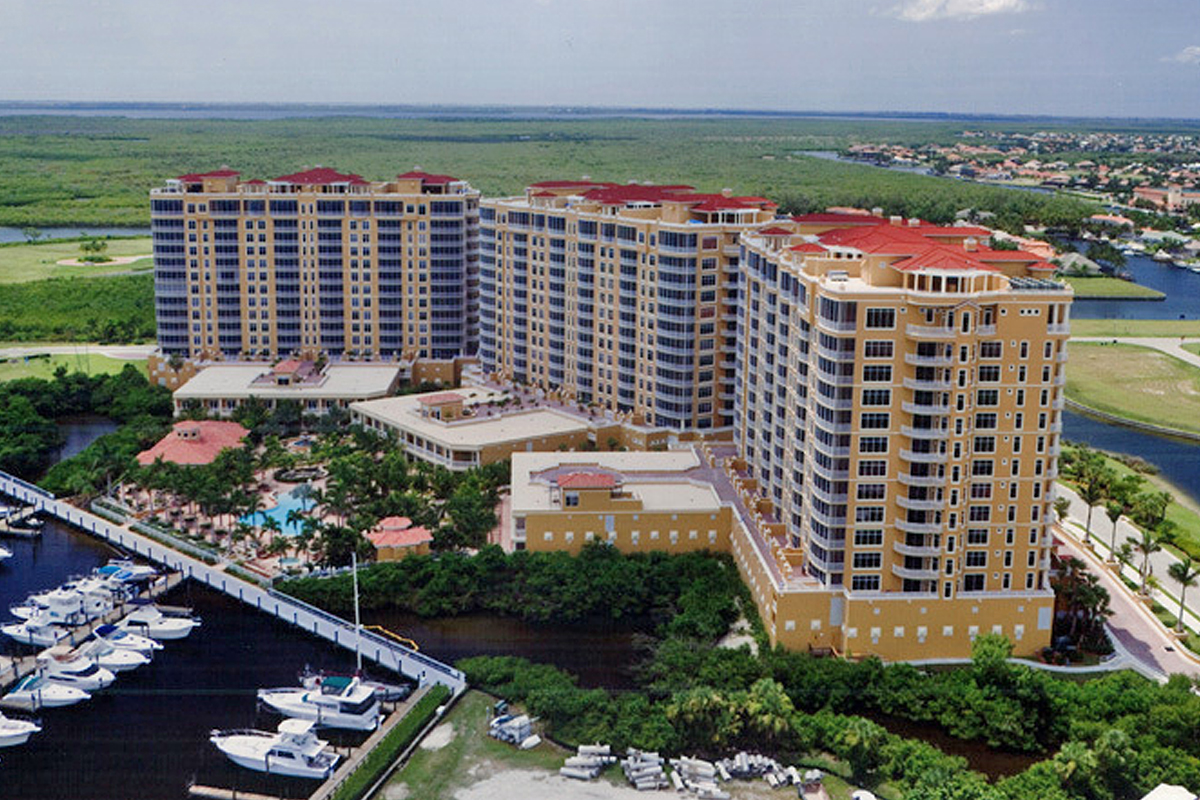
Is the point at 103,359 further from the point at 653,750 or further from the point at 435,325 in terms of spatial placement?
the point at 653,750

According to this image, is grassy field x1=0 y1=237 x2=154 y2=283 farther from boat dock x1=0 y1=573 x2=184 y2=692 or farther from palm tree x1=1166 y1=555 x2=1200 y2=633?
palm tree x1=1166 y1=555 x2=1200 y2=633

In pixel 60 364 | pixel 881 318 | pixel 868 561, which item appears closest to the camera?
pixel 881 318

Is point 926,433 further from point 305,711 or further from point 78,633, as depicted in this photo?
point 78,633

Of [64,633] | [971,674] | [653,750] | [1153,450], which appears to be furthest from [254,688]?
[1153,450]

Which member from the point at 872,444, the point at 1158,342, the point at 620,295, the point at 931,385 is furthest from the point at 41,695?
the point at 1158,342

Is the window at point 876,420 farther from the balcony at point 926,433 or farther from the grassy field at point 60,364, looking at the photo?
the grassy field at point 60,364

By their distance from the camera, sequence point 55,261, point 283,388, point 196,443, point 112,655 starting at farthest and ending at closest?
point 55,261, point 283,388, point 196,443, point 112,655

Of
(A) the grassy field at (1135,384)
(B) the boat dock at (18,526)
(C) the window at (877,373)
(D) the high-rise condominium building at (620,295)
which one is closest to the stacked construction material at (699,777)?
(C) the window at (877,373)
